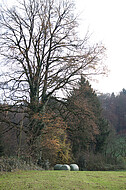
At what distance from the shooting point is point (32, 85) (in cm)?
1456

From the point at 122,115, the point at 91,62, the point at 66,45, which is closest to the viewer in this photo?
the point at 91,62

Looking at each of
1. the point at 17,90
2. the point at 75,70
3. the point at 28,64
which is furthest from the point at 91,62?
the point at 17,90

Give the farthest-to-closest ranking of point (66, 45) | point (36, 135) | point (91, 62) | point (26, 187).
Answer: point (66, 45) < point (91, 62) < point (36, 135) < point (26, 187)

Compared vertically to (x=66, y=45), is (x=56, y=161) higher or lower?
lower

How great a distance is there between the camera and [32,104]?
1323cm

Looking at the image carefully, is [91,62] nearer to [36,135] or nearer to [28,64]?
[28,64]

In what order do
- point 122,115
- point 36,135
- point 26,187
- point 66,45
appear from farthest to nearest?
point 122,115
point 66,45
point 36,135
point 26,187

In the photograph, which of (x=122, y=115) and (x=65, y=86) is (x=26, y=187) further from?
(x=122, y=115)

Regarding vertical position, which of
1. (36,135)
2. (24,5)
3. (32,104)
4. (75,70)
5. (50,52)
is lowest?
(36,135)

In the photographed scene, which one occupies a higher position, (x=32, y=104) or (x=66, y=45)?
(x=66, y=45)

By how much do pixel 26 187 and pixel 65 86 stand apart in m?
9.68

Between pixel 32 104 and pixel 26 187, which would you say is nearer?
pixel 26 187

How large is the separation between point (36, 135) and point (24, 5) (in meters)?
9.91

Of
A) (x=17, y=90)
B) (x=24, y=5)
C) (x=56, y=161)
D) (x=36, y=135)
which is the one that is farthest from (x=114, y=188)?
(x=24, y=5)
